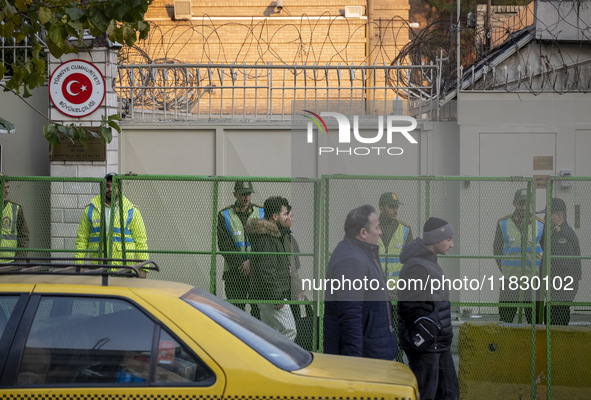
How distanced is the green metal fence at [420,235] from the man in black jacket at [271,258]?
19cm

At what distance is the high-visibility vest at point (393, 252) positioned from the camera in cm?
820

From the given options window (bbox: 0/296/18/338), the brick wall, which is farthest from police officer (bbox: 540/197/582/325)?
the brick wall

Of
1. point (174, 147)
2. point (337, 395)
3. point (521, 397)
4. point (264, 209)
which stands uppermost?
point (174, 147)

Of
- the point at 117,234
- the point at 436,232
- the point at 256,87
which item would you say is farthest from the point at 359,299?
the point at 256,87

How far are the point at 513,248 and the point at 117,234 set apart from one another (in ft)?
13.8

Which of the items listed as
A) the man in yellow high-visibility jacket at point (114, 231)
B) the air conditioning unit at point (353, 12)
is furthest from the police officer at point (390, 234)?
the air conditioning unit at point (353, 12)

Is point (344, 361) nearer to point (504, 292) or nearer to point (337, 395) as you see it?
point (337, 395)

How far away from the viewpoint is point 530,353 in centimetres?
761

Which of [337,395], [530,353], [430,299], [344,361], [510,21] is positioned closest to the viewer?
[337,395]

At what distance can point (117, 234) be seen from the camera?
8.53m

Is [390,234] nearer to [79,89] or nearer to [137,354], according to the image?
[137,354]

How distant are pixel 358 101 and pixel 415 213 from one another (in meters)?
5.01

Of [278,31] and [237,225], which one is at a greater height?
[278,31]

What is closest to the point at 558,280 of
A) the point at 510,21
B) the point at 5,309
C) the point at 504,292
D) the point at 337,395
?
the point at 504,292
